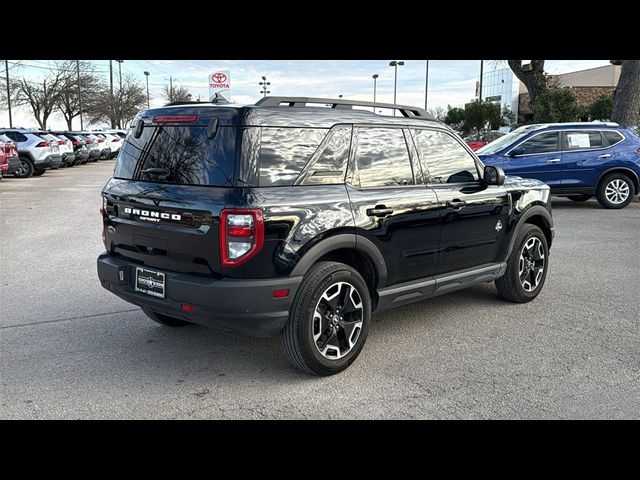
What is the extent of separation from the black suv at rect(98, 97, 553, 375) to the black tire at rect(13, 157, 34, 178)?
19399mm

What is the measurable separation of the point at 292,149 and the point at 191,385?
1.81m

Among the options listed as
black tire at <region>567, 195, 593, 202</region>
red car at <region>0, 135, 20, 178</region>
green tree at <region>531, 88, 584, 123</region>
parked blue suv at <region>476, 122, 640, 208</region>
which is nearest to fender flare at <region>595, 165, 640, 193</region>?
parked blue suv at <region>476, 122, 640, 208</region>

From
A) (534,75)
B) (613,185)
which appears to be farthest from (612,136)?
(534,75)

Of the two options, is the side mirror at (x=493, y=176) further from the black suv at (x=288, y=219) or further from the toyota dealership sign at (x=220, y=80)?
the toyota dealership sign at (x=220, y=80)

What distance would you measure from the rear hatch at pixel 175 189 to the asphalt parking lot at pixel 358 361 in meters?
0.86

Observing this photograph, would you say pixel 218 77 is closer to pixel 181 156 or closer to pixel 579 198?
pixel 579 198

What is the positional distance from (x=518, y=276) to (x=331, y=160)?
2659 mm

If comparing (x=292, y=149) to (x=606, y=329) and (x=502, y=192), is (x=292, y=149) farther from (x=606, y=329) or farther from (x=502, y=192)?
(x=606, y=329)

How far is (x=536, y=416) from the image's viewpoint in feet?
12.3

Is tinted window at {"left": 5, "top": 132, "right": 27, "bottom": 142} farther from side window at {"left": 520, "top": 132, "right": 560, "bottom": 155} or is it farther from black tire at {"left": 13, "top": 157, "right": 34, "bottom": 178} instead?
side window at {"left": 520, "top": 132, "right": 560, "bottom": 155}

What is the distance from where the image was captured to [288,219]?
4066 mm

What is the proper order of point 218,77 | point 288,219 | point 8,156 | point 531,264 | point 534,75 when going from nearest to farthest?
point 288,219
point 531,264
point 8,156
point 218,77
point 534,75

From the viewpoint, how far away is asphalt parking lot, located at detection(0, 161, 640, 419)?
3.92 metres

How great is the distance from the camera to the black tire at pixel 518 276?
6.07m
